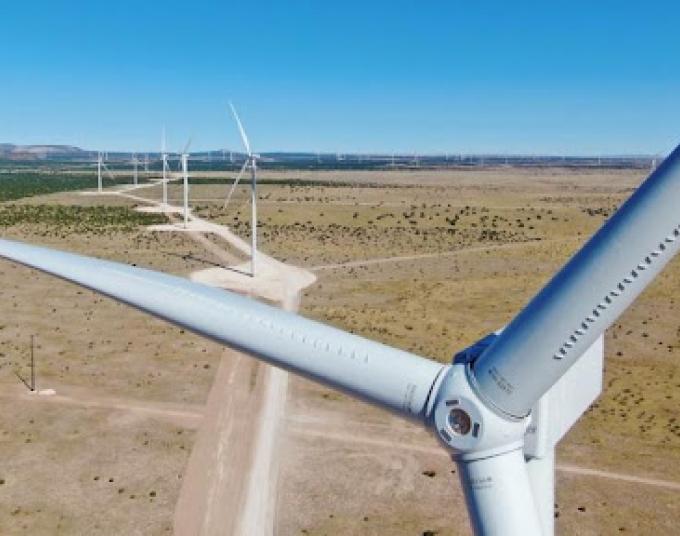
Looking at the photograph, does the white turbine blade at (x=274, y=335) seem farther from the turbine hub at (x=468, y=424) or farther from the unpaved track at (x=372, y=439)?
the unpaved track at (x=372, y=439)

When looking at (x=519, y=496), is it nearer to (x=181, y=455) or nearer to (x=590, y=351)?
(x=590, y=351)

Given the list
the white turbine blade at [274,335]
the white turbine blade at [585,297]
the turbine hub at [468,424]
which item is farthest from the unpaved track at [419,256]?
the white turbine blade at [585,297]

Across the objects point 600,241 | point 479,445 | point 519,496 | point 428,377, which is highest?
point 600,241

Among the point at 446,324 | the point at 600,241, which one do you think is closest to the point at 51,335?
the point at 446,324

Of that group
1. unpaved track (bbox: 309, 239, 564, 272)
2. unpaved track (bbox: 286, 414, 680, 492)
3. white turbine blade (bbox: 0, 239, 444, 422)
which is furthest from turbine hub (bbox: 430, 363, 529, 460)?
unpaved track (bbox: 309, 239, 564, 272)

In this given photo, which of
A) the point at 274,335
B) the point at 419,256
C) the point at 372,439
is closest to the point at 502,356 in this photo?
the point at 274,335

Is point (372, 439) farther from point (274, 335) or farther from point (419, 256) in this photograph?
point (419, 256)

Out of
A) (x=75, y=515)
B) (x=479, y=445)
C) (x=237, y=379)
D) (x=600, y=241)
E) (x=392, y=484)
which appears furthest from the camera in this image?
(x=237, y=379)
